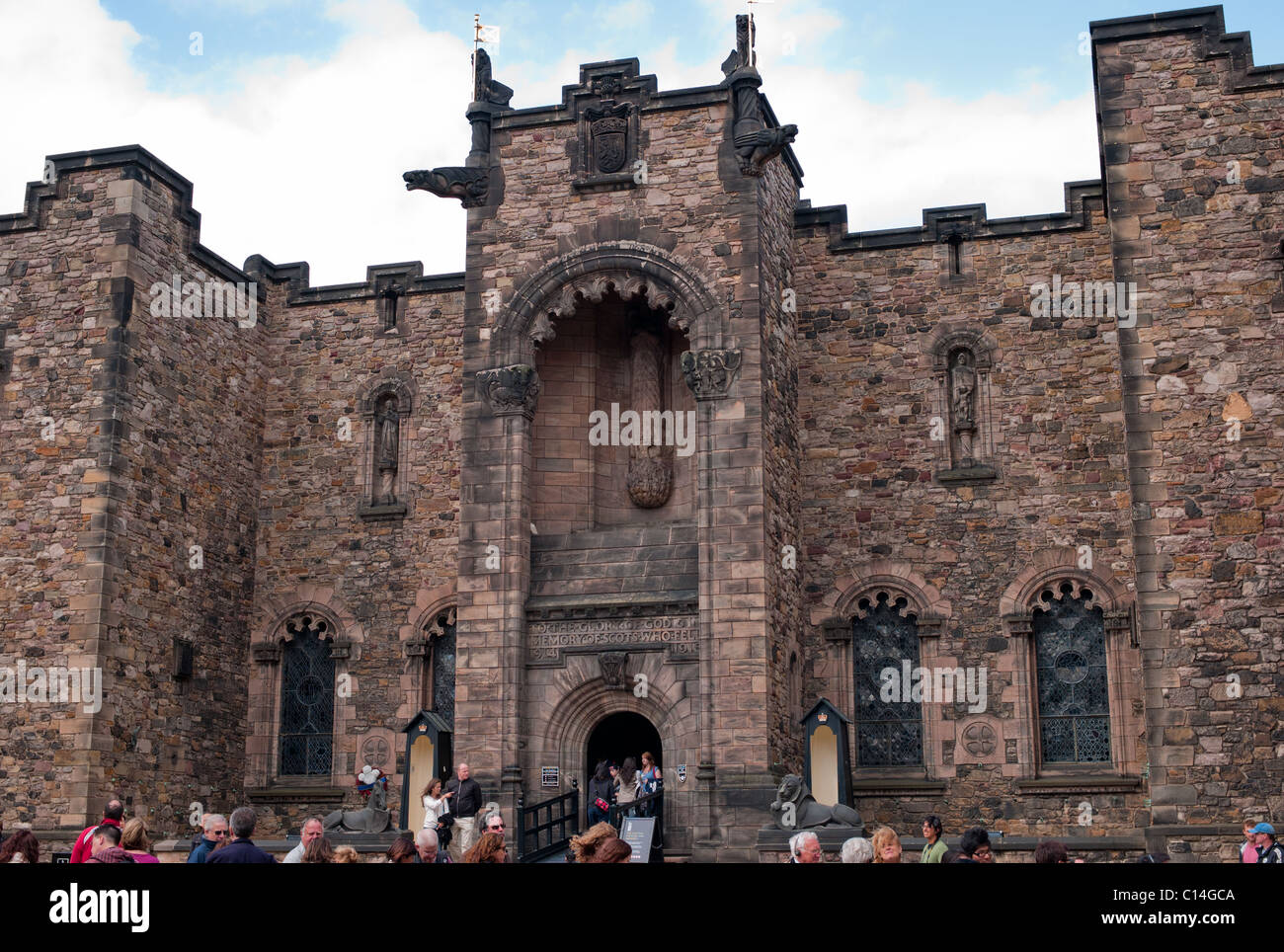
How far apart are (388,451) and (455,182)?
5.28m

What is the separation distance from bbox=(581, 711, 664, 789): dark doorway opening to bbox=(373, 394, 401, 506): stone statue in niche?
588 cm

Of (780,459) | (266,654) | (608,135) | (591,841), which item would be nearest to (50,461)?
(266,654)

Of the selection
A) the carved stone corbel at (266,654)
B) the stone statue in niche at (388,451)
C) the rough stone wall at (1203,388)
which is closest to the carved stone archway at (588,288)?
the stone statue in niche at (388,451)

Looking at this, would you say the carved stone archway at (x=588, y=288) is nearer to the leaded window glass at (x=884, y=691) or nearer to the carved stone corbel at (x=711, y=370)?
the carved stone corbel at (x=711, y=370)

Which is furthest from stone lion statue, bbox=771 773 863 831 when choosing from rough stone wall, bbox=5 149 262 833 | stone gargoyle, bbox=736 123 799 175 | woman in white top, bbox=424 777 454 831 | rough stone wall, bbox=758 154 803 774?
rough stone wall, bbox=5 149 262 833

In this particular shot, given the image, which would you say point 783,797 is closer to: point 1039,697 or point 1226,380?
point 1039,697

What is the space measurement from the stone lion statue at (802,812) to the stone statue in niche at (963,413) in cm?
659

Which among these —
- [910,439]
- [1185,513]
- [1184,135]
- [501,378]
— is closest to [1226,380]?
[1185,513]

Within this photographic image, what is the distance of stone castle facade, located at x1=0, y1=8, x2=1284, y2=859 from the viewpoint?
61.1ft

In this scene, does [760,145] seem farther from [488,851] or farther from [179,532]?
[488,851]

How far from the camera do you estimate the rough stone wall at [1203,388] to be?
16953 mm

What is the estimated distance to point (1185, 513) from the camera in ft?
58.0

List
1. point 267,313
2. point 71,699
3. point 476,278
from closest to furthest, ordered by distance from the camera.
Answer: point 71,699
point 476,278
point 267,313

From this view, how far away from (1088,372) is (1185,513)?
15.2 ft
